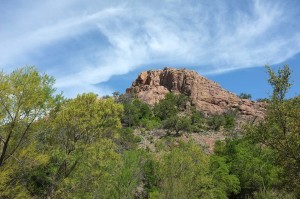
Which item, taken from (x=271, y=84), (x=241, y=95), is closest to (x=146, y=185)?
(x=271, y=84)

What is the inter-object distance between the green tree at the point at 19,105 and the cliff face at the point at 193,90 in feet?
305

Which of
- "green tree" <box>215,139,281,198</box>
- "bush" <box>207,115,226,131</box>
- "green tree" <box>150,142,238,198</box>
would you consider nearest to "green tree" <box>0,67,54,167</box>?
"green tree" <box>150,142,238,198</box>

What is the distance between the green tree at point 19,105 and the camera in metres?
18.7

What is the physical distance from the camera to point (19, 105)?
62.3 feet

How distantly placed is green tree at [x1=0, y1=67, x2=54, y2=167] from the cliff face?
305 ft

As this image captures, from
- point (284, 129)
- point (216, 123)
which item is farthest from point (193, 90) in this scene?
point (284, 129)

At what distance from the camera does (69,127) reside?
21.7 m

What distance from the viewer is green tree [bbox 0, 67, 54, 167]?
18.7m

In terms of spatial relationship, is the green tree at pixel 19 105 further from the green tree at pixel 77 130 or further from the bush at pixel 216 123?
the bush at pixel 216 123

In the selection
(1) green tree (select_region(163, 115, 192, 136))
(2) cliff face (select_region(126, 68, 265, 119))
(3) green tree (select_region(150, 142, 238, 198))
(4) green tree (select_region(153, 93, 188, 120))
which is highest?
(2) cliff face (select_region(126, 68, 265, 119))

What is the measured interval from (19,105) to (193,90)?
108m

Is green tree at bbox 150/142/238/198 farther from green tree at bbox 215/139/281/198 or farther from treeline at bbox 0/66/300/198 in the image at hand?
green tree at bbox 215/139/281/198

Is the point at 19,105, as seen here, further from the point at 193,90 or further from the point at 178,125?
the point at 193,90

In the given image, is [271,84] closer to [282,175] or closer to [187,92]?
[282,175]
